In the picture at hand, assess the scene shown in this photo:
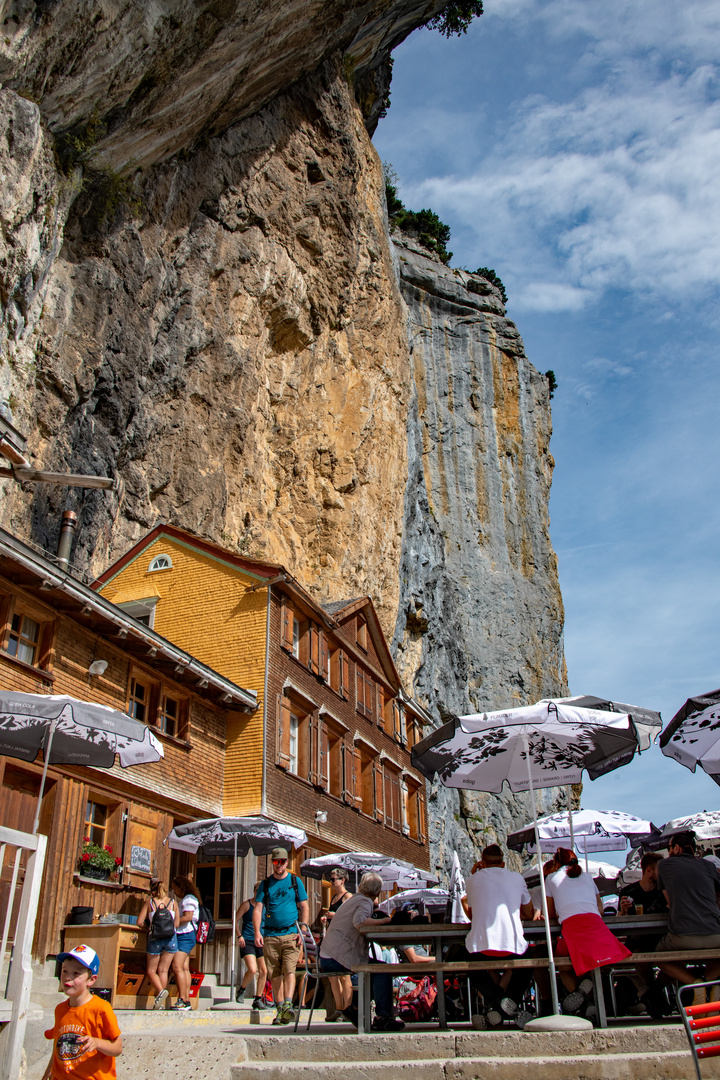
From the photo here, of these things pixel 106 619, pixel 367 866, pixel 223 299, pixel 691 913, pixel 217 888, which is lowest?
pixel 691 913

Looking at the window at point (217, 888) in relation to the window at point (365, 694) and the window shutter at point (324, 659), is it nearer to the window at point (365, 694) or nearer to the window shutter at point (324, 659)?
the window shutter at point (324, 659)

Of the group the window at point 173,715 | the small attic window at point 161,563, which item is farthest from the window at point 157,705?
the small attic window at point 161,563

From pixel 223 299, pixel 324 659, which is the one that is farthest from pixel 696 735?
pixel 223 299

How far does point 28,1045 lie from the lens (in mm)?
6648

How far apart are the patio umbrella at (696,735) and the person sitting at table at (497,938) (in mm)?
3205

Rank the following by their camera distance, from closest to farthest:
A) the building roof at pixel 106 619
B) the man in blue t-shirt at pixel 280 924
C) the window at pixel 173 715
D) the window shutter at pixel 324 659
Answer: the man in blue t-shirt at pixel 280 924 → the building roof at pixel 106 619 → the window at pixel 173 715 → the window shutter at pixel 324 659

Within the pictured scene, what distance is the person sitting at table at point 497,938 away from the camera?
704cm

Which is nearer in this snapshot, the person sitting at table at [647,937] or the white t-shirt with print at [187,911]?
the person sitting at table at [647,937]

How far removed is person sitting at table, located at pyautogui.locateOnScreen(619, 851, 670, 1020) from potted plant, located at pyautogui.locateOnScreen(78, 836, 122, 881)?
7768 millimetres

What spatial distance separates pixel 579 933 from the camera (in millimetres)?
7043

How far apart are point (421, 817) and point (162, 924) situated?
2060 centimetres

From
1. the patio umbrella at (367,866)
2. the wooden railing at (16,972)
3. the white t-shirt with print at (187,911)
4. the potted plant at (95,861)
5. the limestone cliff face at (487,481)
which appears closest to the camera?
the wooden railing at (16,972)

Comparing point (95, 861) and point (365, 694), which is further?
point (365, 694)

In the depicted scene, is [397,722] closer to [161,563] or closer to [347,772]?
[347,772]
